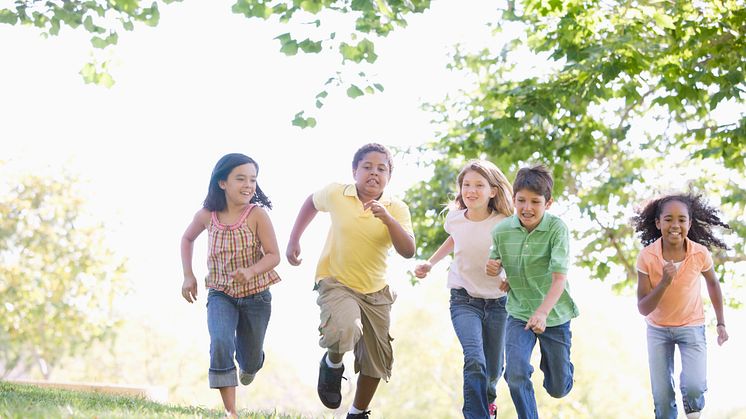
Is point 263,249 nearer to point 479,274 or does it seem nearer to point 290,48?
point 479,274

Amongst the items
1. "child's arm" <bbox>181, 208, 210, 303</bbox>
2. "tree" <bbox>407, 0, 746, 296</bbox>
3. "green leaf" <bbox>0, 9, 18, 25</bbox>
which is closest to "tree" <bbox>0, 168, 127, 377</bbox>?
"tree" <bbox>407, 0, 746, 296</bbox>

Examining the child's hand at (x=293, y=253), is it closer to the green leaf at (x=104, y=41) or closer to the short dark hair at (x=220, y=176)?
the short dark hair at (x=220, y=176)

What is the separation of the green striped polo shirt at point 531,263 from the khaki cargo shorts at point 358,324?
1.02 meters

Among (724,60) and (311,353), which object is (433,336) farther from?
(724,60)

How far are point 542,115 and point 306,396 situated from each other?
141 ft

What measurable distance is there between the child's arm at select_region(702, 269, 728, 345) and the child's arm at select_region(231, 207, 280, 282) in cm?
327

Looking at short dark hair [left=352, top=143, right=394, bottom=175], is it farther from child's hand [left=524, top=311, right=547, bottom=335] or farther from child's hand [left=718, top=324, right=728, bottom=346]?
child's hand [left=718, top=324, right=728, bottom=346]

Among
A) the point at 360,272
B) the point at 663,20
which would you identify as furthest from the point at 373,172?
the point at 663,20

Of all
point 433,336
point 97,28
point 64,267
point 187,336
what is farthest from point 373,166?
point 187,336

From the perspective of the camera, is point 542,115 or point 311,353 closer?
point 542,115

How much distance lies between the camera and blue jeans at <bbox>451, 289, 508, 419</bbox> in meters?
6.67

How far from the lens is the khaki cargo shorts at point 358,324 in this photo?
22.8 ft

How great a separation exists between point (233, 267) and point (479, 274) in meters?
1.84

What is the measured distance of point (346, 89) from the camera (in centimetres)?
1108
